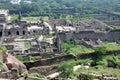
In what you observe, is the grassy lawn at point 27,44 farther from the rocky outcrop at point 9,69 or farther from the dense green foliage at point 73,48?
the rocky outcrop at point 9,69

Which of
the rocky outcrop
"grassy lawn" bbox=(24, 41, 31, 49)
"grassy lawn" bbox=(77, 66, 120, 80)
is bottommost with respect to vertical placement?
"grassy lawn" bbox=(24, 41, 31, 49)

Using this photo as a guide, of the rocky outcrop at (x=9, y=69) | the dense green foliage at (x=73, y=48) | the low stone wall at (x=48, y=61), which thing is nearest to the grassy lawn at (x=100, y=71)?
the low stone wall at (x=48, y=61)

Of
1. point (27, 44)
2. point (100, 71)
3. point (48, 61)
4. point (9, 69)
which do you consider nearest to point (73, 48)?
point (27, 44)

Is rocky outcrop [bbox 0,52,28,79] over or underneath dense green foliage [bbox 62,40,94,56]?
over

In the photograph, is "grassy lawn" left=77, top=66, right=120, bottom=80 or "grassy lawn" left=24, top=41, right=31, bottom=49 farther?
"grassy lawn" left=24, top=41, right=31, bottom=49

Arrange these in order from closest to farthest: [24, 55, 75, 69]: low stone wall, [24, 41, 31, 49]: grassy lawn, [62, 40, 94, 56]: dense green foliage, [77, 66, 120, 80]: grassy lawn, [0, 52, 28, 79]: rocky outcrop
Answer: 1. [0, 52, 28, 79]: rocky outcrop
2. [77, 66, 120, 80]: grassy lawn
3. [24, 55, 75, 69]: low stone wall
4. [62, 40, 94, 56]: dense green foliage
5. [24, 41, 31, 49]: grassy lawn

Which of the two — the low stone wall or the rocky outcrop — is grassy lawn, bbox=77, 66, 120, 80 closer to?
the low stone wall

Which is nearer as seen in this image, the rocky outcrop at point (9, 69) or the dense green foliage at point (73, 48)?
the rocky outcrop at point (9, 69)

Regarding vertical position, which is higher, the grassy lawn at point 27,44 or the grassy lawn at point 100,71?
the grassy lawn at point 100,71

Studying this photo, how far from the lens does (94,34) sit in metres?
37.9

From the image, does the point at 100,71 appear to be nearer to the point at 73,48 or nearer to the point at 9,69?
the point at 9,69

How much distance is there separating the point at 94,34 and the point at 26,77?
70.8 feet

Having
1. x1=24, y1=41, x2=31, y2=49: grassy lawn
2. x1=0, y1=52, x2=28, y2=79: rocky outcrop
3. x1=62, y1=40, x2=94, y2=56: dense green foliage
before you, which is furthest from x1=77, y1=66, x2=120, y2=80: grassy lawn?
x1=24, y1=41, x2=31, y2=49: grassy lawn

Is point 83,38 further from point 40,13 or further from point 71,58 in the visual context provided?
point 40,13
